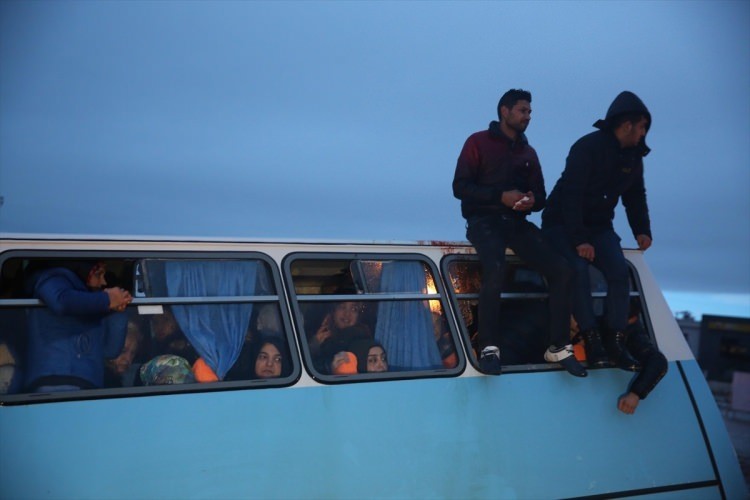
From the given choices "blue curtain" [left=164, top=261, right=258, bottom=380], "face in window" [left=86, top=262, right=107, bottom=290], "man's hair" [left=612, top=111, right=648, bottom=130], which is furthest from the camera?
"man's hair" [left=612, top=111, right=648, bottom=130]

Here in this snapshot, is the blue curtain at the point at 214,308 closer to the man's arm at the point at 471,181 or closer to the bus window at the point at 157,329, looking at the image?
the bus window at the point at 157,329

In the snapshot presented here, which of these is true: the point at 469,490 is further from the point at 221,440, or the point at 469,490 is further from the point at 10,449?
the point at 10,449

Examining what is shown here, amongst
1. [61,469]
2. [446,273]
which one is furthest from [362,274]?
[61,469]

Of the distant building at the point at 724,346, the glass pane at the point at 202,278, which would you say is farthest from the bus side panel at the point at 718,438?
the distant building at the point at 724,346

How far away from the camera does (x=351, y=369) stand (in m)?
4.40

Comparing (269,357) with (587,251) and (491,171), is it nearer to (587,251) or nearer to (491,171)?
(491,171)

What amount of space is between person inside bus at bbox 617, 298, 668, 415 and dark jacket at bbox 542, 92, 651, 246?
83cm

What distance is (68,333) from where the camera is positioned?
12.8 ft

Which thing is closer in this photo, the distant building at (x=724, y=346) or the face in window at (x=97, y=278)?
the face in window at (x=97, y=278)

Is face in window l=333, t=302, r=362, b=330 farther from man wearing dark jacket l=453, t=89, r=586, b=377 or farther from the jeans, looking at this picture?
the jeans

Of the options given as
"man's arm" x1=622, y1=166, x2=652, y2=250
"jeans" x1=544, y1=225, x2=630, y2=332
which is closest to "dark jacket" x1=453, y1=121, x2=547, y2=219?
"jeans" x1=544, y1=225, x2=630, y2=332

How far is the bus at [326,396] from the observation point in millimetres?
3701

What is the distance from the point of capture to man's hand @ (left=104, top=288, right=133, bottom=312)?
155 inches

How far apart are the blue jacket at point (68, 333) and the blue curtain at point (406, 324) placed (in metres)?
1.66
